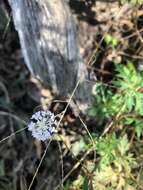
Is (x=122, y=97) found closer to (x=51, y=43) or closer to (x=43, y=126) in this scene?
(x=51, y=43)

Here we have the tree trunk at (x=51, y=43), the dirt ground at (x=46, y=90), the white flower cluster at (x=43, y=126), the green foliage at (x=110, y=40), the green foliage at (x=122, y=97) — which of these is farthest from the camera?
the green foliage at (x=110, y=40)

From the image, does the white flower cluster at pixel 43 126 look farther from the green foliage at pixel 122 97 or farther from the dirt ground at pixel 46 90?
the dirt ground at pixel 46 90

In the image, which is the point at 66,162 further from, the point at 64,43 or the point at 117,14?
the point at 117,14

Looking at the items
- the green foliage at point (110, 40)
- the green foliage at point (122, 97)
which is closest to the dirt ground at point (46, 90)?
the green foliage at point (110, 40)

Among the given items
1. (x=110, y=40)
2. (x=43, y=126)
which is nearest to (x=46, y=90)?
(x=110, y=40)

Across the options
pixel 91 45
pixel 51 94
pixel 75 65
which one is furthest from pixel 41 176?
pixel 91 45

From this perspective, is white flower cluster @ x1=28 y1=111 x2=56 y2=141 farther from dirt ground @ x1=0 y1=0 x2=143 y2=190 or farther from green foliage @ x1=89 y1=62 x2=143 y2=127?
dirt ground @ x1=0 y1=0 x2=143 y2=190
